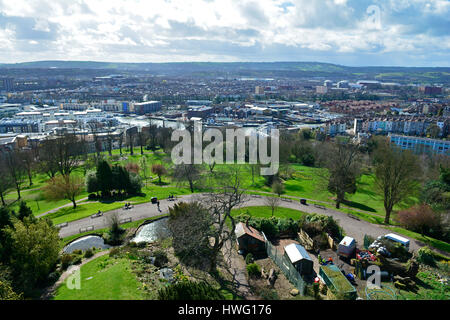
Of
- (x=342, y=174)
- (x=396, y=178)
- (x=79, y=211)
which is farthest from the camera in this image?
(x=342, y=174)

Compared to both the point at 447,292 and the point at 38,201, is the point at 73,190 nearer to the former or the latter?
the point at 38,201

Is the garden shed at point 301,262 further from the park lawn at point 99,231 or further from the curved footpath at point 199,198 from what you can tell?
the park lawn at point 99,231

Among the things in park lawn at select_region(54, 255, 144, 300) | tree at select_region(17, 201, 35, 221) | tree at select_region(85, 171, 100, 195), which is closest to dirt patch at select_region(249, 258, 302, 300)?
park lawn at select_region(54, 255, 144, 300)

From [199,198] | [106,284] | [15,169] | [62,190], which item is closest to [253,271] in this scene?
[199,198]

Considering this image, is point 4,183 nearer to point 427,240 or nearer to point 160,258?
point 160,258

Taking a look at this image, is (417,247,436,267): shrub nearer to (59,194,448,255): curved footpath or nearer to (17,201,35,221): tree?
(59,194,448,255): curved footpath

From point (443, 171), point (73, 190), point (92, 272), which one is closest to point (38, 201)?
point (73, 190)
